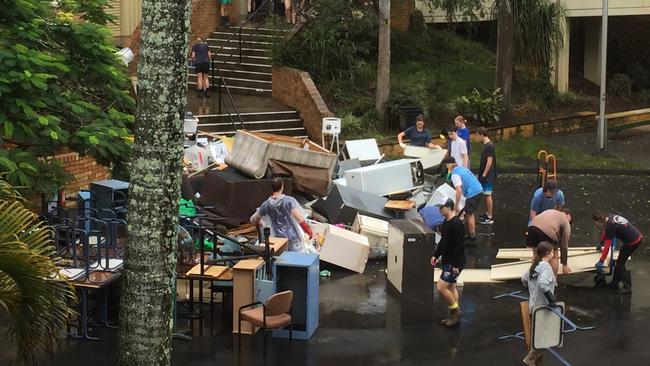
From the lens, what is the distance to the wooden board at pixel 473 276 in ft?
47.8

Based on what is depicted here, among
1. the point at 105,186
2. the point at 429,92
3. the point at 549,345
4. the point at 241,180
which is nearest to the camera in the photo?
the point at 549,345

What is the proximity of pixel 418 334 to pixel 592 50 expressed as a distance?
20893 millimetres

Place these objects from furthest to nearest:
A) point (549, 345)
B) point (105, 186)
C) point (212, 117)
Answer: point (212, 117) → point (105, 186) → point (549, 345)

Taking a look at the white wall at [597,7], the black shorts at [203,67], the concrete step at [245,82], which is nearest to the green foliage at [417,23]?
the white wall at [597,7]

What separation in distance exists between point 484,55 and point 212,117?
9.38m

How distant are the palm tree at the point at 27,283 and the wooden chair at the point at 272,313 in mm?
4416

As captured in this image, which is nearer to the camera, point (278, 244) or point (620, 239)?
point (278, 244)

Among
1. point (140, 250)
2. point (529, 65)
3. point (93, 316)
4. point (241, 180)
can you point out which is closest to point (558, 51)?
point (529, 65)

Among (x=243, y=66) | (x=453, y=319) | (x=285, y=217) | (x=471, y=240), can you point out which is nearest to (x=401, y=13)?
(x=243, y=66)

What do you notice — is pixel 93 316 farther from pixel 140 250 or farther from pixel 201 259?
pixel 140 250

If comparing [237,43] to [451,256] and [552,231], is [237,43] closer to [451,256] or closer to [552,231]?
[552,231]

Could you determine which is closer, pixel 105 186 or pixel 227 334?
pixel 227 334

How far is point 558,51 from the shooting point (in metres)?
27.9

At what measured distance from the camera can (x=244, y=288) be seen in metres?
12.1
